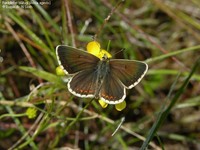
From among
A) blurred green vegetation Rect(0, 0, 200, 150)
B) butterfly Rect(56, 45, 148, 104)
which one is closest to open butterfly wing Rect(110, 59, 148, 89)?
butterfly Rect(56, 45, 148, 104)

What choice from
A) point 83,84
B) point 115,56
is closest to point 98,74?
point 83,84

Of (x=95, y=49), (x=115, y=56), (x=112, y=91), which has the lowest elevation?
(x=115, y=56)

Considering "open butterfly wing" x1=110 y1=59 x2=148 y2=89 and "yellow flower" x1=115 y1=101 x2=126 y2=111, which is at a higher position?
"open butterfly wing" x1=110 y1=59 x2=148 y2=89

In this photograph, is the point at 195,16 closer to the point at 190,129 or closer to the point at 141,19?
Result: the point at 141,19

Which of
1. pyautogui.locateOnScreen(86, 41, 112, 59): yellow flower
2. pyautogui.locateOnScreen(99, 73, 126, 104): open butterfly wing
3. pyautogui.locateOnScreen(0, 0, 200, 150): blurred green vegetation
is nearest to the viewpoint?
pyautogui.locateOnScreen(99, 73, 126, 104): open butterfly wing

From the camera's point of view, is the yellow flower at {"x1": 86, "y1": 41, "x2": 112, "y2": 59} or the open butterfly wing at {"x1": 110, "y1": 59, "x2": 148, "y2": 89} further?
the yellow flower at {"x1": 86, "y1": 41, "x2": 112, "y2": 59}

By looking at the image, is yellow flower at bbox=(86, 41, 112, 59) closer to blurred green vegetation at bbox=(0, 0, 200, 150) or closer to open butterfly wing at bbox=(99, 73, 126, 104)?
open butterfly wing at bbox=(99, 73, 126, 104)

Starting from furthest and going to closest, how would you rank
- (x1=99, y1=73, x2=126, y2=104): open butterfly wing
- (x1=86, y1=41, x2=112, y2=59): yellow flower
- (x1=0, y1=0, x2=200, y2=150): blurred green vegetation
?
(x1=0, y1=0, x2=200, y2=150): blurred green vegetation, (x1=86, y1=41, x2=112, y2=59): yellow flower, (x1=99, y1=73, x2=126, y2=104): open butterfly wing

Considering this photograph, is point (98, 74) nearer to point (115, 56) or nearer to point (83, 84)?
point (83, 84)
